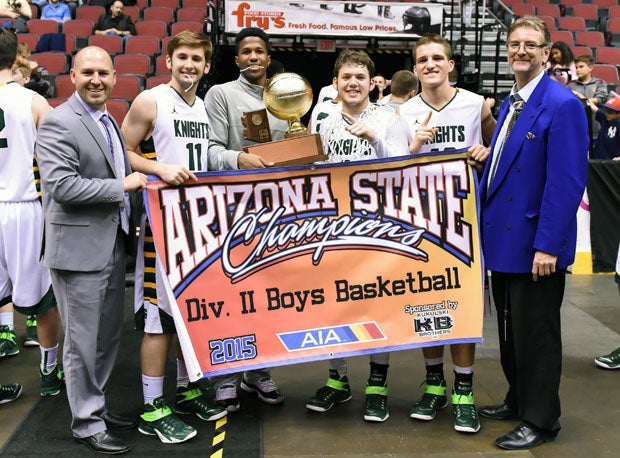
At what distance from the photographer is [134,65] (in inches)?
423

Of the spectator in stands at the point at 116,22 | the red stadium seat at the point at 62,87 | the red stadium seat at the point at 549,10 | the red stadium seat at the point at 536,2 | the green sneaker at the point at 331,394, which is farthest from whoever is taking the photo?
the red stadium seat at the point at 536,2

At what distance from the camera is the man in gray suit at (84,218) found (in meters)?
3.27

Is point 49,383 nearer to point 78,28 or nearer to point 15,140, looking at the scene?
point 15,140

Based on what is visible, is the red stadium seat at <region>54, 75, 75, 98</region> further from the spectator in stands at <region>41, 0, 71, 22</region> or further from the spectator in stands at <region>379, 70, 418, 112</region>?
the spectator in stands at <region>379, 70, 418, 112</region>

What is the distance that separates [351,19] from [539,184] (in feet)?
29.0

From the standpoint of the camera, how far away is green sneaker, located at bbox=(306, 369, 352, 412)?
3.90 metres

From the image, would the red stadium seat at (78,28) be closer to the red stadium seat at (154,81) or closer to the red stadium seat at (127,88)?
the red stadium seat at (127,88)

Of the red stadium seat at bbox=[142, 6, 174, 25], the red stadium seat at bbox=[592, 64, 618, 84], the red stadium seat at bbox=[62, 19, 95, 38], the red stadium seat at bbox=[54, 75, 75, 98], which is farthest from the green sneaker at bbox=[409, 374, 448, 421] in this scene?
the red stadium seat at bbox=[142, 6, 174, 25]

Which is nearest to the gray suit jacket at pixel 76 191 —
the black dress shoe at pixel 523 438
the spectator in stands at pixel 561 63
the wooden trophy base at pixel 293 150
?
the wooden trophy base at pixel 293 150

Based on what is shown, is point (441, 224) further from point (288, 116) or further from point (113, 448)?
point (113, 448)

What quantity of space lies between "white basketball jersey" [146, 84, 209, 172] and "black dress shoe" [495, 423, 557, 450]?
2.06m

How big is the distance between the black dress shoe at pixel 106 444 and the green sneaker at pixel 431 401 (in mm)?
1490

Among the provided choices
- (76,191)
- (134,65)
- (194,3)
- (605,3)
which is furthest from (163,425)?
(605,3)

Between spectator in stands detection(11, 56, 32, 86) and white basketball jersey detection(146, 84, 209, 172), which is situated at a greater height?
spectator in stands detection(11, 56, 32, 86)
